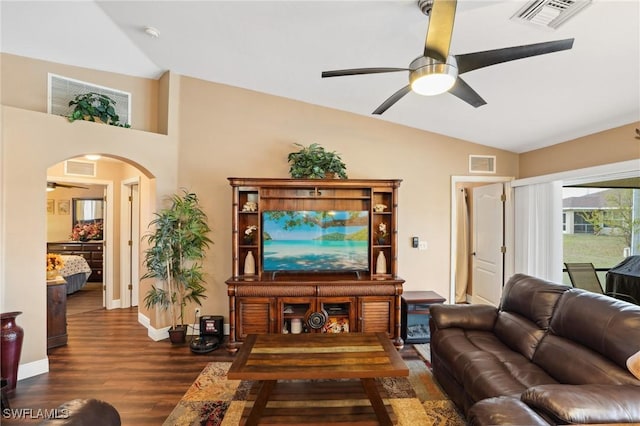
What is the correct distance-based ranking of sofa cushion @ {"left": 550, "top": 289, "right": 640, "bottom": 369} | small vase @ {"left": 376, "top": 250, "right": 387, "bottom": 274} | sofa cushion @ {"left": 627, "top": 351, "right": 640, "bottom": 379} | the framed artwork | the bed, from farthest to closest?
the framed artwork, the bed, small vase @ {"left": 376, "top": 250, "right": 387, "bottom": 274}, sofa cushion @ {"left": 550, "top": 289, "right": 640, "bottom": 369}, sofa cushion @ {"left": 627, "top": 351, "right": 640, "bottom": 379}

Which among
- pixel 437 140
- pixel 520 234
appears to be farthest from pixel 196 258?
pixel 520 234

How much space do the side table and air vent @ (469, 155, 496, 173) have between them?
1984mm

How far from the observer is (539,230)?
3.89 m

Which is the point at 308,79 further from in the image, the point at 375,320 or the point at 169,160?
the point at 375,320

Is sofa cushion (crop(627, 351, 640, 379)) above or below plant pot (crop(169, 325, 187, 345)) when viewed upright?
Answer: above

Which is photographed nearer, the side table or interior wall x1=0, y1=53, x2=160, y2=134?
interior wall x1=0, y1=53, x2=160, y2=134

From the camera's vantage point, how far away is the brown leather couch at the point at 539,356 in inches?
53.8

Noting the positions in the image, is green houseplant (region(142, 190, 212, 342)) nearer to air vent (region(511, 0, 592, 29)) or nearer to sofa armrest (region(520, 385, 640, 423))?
sofa armrest (region(520, 385, 640, 423))

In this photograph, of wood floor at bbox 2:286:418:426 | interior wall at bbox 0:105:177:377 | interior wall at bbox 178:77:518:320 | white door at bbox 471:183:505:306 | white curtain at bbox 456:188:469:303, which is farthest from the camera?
white curtain at bbox 456:188:469:303

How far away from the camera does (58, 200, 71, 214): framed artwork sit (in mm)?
7156

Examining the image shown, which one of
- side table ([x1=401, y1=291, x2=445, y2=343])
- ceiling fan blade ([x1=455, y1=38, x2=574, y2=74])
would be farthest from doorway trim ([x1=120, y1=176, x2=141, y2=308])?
ceiling fan blade ([x1=455, y1=38, x2=574, y2=74])

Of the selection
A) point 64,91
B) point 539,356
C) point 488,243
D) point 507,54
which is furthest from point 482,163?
point 64,91

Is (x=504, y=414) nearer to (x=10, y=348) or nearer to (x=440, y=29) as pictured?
(x=440, y=29)

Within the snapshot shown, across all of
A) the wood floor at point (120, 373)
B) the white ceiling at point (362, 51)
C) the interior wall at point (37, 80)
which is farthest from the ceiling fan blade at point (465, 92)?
the interior wall at point (37, 80)
